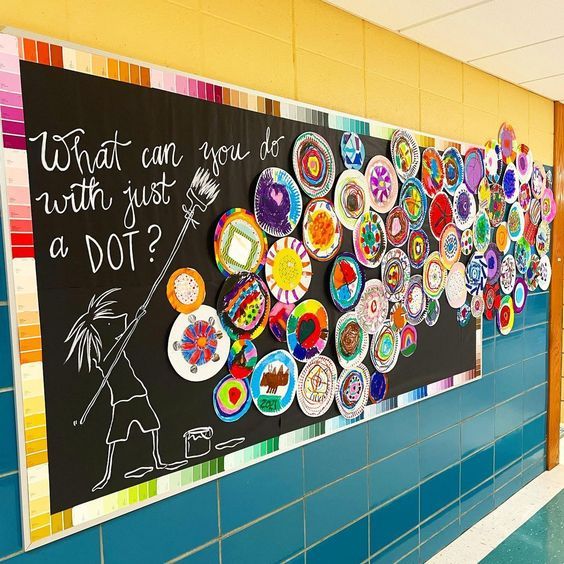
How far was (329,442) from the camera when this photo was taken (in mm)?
1939

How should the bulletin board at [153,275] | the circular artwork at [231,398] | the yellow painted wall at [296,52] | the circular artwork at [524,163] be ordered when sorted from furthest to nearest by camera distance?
the circular artwork at [524,163] → the circular artwork at [231,398] → the yellow painted wall at [296,52] → the bulletin board at [153,275]

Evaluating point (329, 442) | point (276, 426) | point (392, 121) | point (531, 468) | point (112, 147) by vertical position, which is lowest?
point (531, 468)

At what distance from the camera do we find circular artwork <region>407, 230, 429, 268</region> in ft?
7.28

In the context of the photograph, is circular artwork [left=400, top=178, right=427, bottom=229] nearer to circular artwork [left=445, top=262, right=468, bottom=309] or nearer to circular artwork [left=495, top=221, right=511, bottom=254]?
circular artwork [left=445, top=262, right=468, bottom=309]

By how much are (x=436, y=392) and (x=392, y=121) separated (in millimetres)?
1213

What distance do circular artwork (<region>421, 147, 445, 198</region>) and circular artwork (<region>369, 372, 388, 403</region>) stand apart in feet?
2.67

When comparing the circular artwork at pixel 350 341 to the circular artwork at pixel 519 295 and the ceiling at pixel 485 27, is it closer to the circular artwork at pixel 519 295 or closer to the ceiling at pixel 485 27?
the ceiling at pixel 485 27

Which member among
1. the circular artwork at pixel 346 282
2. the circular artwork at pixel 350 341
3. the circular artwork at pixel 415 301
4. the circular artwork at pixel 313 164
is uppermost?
the circular artwork at pixel 313 164

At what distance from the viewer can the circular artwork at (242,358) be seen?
1.60m

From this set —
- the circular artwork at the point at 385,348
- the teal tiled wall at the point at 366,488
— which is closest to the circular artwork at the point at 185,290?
the teal tiled wall at the point at 366,488

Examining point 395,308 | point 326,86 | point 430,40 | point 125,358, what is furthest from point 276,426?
point 430,40

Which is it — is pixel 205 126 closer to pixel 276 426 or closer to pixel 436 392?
pixel 276 426

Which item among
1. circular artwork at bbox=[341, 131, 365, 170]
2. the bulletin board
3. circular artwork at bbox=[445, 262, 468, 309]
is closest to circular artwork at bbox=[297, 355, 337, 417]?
the bulletin board

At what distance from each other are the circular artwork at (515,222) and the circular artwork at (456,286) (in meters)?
0.54
